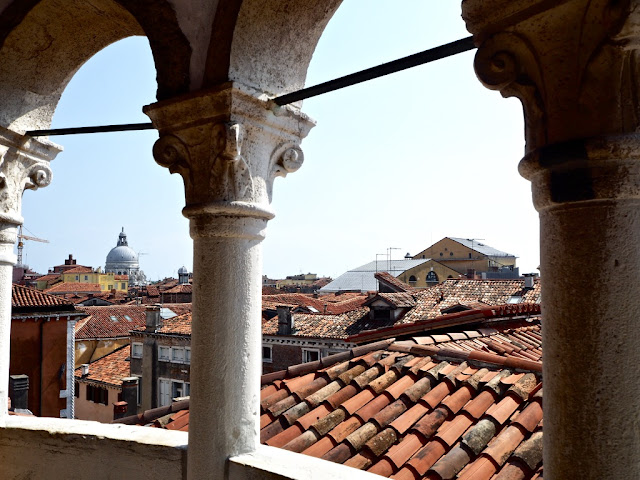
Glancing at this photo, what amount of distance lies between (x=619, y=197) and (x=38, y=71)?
351cm

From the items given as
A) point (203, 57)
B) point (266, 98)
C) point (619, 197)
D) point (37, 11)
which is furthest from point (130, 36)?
point (619, 197)

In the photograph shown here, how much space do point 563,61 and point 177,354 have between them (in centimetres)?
2924

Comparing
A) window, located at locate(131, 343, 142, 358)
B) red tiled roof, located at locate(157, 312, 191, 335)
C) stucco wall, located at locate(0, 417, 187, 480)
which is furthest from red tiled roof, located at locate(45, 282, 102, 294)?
stucco wall, located at locate(0, 417, 187, 480)

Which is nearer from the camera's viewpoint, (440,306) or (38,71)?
(38,71)

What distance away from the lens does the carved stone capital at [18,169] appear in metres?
3.54

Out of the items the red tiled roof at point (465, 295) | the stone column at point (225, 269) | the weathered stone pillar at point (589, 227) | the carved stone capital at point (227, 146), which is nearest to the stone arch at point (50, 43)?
the carved stone capital at point (227, 146)

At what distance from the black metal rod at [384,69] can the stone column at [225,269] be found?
0.16m

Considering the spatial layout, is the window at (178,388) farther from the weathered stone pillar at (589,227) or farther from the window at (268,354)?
the weathered stone pillar at (589,227)

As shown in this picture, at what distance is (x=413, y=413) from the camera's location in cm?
466

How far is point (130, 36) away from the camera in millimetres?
3553

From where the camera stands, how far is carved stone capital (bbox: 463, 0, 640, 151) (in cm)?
150

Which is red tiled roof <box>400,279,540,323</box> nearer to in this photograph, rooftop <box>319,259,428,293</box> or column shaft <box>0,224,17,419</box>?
column shaft <box>0,224,17,419</box>

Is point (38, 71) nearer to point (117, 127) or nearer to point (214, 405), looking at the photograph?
point (117, 127)

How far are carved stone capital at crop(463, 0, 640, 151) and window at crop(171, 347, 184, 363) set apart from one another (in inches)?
1123
